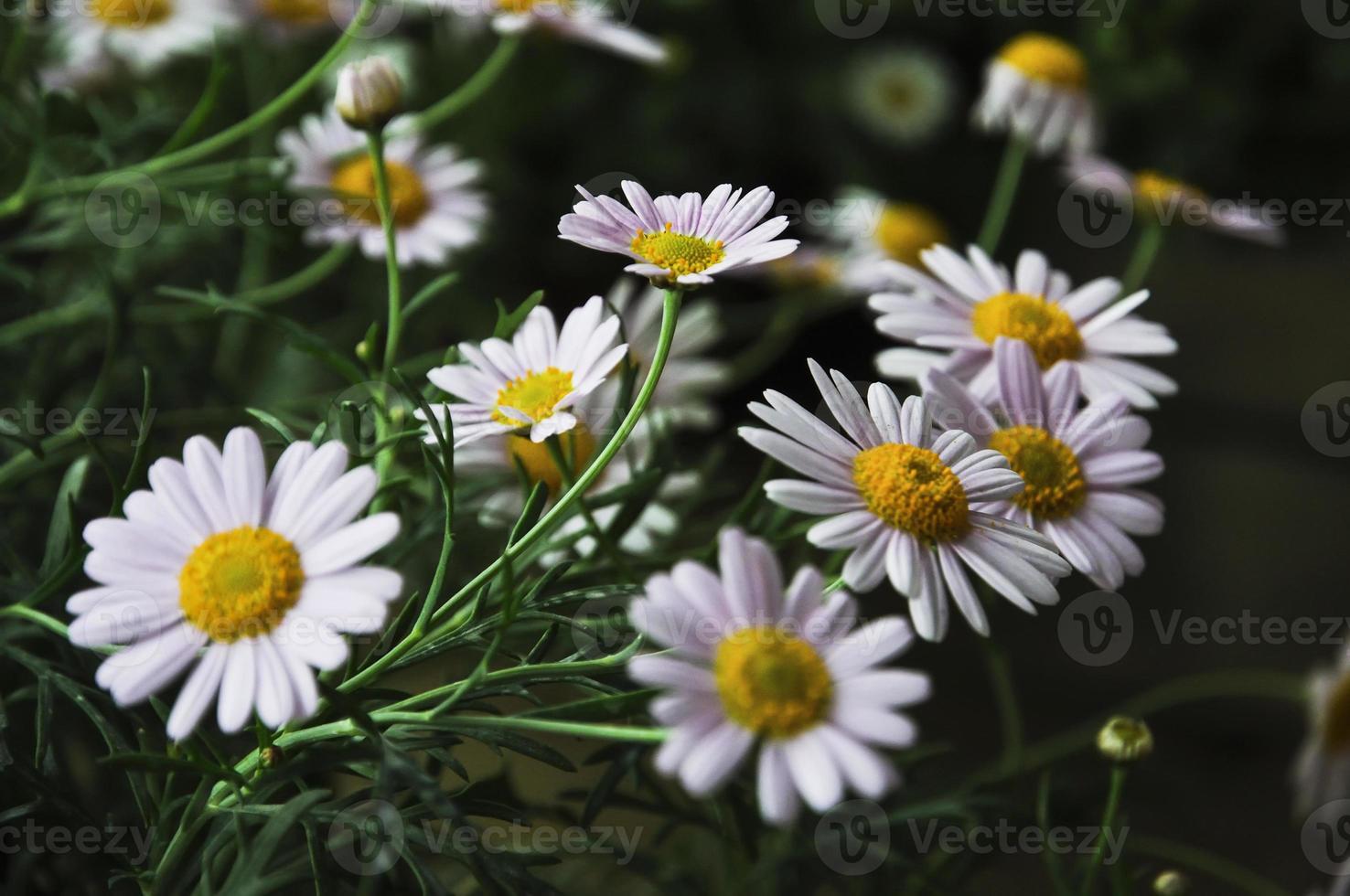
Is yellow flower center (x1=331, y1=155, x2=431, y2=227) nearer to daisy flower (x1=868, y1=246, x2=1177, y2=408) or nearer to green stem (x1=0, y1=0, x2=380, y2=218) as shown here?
green stem (x1=0, y1=0, x2=380, y2=218)

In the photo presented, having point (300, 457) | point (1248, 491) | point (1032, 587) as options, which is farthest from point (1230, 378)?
point (300, 457)

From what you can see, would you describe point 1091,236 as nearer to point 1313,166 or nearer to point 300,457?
point 1313,166

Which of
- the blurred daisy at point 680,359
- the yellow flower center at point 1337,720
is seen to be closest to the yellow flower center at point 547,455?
the blurred daisy at point 680,359

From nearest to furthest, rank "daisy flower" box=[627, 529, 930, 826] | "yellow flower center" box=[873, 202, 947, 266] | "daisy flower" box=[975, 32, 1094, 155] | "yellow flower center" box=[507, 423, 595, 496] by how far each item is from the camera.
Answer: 1. "daisy flower" box=[627, 529, 930, 826]
2. "yellow flower center" box=[507, 423, 595, 496]
3. "daisy flower" box=[975, 32, 1094, 155]
4. "yellow flower center" box=[873, 202, 947, 266]

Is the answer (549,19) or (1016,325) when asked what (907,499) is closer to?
(1016,325)

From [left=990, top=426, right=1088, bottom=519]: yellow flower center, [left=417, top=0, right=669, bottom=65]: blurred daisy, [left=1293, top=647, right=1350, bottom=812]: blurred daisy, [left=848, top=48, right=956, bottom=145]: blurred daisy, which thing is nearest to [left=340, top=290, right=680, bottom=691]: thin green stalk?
[left=990, top=426, right=1088, bottom=519]: yellow flower center

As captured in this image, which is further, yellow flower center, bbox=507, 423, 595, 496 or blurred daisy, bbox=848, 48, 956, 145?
blurred daisy, bbox=848, 48, 956, 145

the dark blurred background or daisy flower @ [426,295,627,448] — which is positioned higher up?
daisy flower @ [426,295,627,448]
